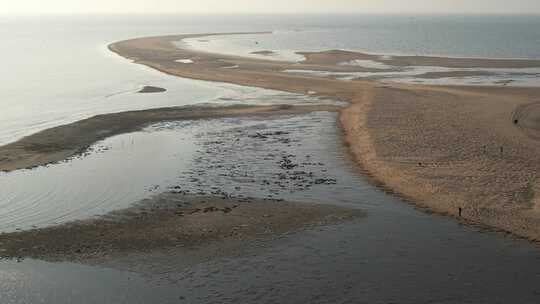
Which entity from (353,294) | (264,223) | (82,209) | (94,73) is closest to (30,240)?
(82,209)

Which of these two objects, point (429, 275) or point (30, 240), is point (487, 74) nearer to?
point (429, 275)

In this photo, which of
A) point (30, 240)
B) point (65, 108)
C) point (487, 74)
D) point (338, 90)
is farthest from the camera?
point (487, 74)

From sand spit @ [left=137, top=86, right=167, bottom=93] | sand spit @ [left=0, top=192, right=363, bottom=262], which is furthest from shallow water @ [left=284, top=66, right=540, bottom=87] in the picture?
sand spit @ [left=0, top=192, right=363, bottom=262]

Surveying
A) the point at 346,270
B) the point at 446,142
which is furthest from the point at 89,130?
the point at 346,270

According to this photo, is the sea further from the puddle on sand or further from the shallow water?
the shallow water

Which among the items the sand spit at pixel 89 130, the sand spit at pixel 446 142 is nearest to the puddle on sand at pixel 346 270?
the sand spit at pixel 446 142
